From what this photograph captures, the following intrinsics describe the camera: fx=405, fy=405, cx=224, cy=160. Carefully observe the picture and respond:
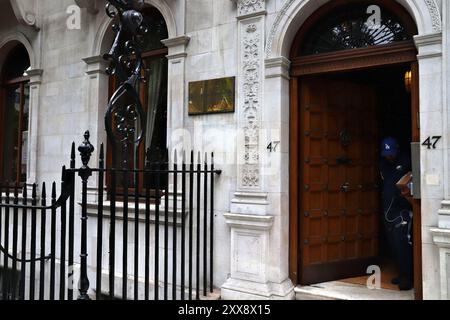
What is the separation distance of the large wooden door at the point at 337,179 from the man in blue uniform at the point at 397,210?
33 centimetres

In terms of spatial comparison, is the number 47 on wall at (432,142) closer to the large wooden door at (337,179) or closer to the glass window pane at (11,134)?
the large wooden door at (337,179)

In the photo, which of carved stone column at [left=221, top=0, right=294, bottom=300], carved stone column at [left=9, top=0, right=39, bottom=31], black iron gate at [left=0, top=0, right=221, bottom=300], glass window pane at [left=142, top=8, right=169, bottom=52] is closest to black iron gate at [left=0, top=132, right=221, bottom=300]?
black iron gate at [left=0, top=0, right=221, bottom=300]

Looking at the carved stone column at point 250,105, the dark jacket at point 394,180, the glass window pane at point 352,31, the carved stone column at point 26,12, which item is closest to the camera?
the glass window pane at point 352,31

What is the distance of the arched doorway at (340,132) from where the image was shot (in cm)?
482

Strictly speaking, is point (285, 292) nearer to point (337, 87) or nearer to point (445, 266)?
point (445, 266)

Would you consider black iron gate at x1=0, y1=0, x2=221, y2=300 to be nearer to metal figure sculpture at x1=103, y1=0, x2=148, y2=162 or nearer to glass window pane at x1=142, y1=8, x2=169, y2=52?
metal figure sculpture at x1=103, y1=0, x2=148, y2=162

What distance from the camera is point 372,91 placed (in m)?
6.20

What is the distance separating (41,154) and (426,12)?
6986 millimetres

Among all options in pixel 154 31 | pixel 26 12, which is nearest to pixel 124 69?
pixel 154 31

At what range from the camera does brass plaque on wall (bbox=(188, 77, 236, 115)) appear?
545cm

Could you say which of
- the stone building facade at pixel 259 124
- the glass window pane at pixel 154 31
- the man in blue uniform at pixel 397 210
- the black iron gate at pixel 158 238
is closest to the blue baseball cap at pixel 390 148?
the man in blue uniform at pixel 397 210
